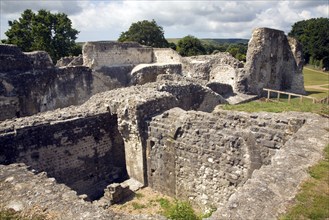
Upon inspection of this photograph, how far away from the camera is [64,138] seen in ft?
30.1

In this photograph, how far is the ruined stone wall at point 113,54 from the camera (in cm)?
2369

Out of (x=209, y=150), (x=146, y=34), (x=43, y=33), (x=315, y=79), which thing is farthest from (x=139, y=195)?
(x=146, y=34)

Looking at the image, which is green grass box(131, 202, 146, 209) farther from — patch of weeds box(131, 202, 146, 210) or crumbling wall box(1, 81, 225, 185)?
crumbling wall box(1, 81, 225, 185)

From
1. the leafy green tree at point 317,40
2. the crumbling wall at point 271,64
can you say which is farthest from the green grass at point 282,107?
the leafy green tree at point 317,40

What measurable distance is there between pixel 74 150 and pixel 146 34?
1962 inches

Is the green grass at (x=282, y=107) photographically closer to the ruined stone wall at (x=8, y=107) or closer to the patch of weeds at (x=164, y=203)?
the patch of weeds at (x=164, y=203)

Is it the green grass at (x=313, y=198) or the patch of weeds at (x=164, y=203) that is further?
the patch of weeds at (x=164, y=203)

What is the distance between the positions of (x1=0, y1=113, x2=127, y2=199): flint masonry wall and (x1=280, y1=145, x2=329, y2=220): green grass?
22.2 ft

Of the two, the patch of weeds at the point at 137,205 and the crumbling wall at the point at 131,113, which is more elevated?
the crumbling wall at the point at 131,113

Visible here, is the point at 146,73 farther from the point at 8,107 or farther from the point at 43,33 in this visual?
the point at 43,33

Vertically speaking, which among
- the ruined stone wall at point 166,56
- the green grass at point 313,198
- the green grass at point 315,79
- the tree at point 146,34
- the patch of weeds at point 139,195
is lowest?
the patch of weeds at point 139,195

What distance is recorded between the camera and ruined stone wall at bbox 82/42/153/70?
933 inches

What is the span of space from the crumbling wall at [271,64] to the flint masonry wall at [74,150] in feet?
45.1

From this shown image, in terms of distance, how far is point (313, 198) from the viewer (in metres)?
4.34
